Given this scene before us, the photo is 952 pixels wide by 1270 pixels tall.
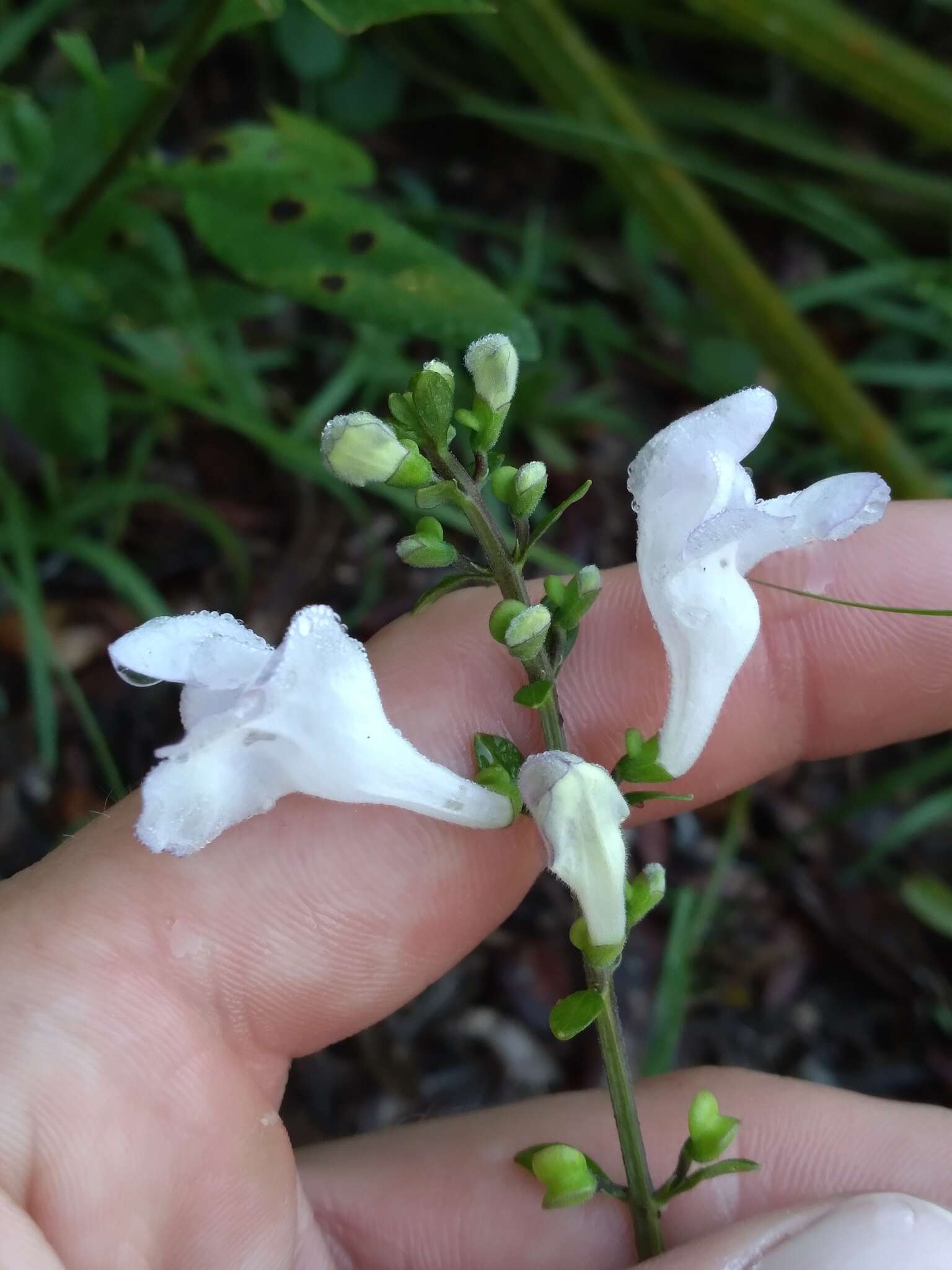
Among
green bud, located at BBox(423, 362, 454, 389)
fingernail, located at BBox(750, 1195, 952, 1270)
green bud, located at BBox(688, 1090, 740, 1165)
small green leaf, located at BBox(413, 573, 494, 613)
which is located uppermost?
green bud, located at BBox(423, 362, 454, 389)

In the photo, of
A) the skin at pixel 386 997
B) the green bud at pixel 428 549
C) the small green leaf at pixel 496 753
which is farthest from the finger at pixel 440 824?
the green bud at pixel 428 549

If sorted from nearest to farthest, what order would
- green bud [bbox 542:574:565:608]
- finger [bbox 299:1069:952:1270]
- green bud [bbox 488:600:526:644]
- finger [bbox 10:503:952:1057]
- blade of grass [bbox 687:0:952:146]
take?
green bud [bbox 488:600:526:644] < green bud [bbox 542:574:565:608] < finger [bbox 10:503:952:1057] < finger [bbox 299:1069:952:1270] < blade of grass [bbox 687:0:952:146]

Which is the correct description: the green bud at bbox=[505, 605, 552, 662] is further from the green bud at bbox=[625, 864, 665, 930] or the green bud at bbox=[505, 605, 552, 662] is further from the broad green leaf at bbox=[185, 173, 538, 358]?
the broad green leaf at bbox=[185, 173, 538, 358]

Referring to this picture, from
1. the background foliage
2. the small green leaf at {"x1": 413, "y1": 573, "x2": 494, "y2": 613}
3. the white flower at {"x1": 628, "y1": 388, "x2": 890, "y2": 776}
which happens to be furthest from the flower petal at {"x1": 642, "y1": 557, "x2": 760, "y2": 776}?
the background foliage

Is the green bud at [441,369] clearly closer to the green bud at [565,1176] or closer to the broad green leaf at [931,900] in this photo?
the green bud at [565,1176]

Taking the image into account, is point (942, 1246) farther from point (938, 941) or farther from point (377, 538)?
point (377, 538)

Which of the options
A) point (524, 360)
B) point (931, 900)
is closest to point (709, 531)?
point (524, 360)
